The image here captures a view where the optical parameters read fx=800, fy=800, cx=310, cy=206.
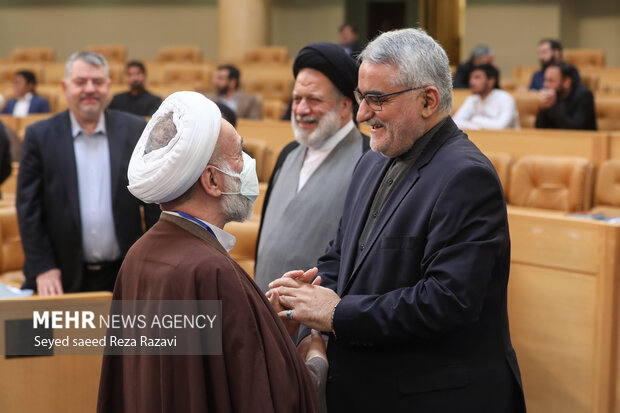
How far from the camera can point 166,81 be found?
13.5 meters

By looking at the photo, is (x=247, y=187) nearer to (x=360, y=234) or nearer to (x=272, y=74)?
(x=360, y=234)

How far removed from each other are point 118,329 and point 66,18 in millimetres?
18352

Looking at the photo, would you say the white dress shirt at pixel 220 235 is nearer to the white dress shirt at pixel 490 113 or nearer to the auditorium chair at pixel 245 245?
the auditorium chair at pixel 245 245

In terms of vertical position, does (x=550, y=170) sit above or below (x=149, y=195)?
below

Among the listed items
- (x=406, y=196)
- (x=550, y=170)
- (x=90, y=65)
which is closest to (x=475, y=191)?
(x=406, y=196)

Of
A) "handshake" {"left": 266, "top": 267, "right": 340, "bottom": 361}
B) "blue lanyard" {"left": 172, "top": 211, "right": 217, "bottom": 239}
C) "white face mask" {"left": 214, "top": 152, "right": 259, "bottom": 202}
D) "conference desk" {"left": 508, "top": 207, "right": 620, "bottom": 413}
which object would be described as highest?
"white face mask" {"left": 214, "top": 152, "right": 259, "bottom": 202}

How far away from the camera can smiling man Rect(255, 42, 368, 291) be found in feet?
8.98

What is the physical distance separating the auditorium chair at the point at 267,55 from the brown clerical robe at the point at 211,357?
13148 millimetres

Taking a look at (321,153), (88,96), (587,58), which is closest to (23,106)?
(88,96)

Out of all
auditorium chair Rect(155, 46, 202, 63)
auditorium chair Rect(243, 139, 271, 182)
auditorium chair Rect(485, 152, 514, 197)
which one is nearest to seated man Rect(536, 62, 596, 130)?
auditorium chair Rect(485, 152, 514, 197)

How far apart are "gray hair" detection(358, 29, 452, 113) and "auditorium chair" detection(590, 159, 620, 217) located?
3993 mm

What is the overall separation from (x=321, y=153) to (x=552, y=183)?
3.38 meters

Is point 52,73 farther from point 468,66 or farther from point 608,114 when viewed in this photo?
point 608,114

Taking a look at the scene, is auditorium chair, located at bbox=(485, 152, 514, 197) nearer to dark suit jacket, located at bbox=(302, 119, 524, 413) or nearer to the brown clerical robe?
dark suit jacket, located at bbox=(302, 119, 524, 413)
